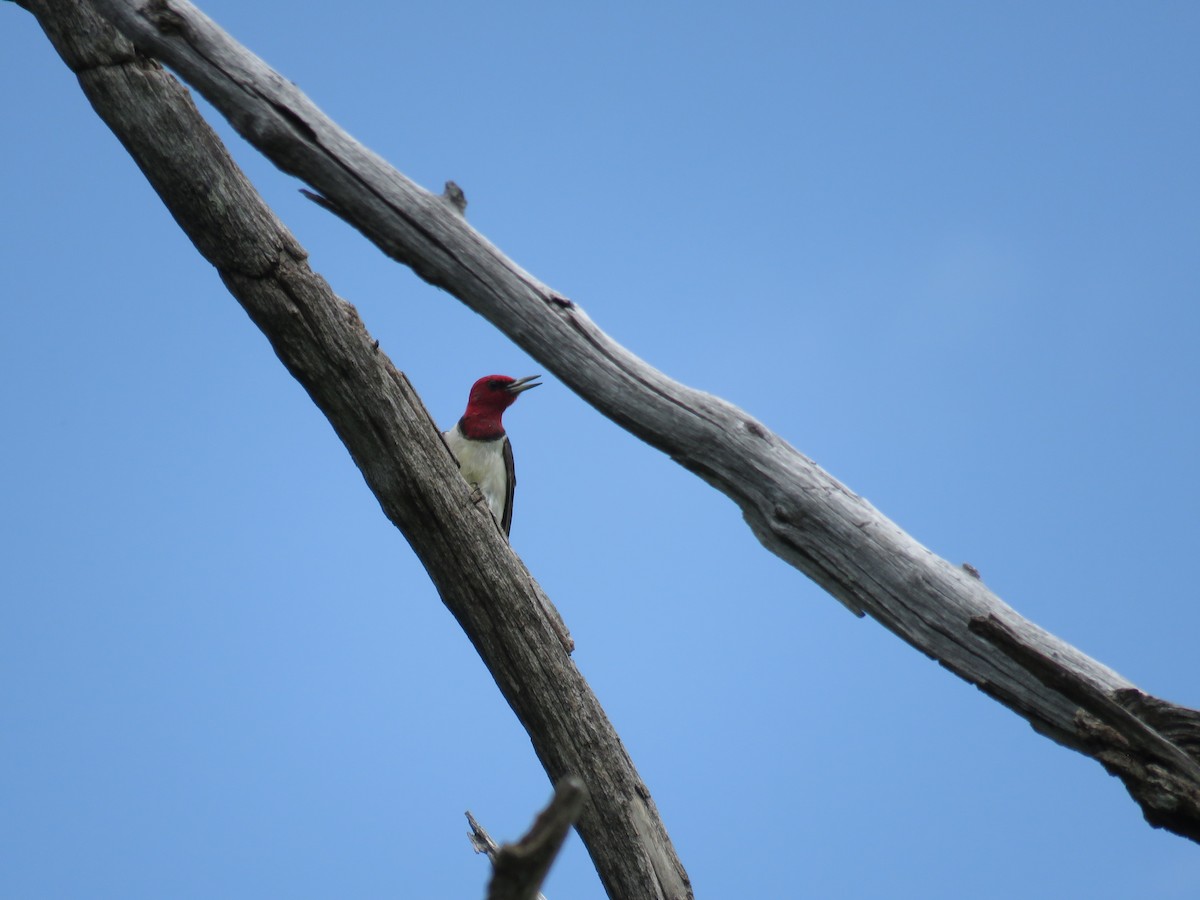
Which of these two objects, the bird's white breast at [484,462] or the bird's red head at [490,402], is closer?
the bird's red head at [490,402]

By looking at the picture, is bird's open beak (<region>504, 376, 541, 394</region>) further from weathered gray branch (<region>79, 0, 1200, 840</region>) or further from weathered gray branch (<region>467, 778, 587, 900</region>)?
weathered gray branch (<region>467, 778, 587, 900</region>)

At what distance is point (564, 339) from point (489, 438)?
3674 millimetres

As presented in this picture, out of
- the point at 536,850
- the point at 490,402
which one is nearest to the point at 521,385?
the point at 490,402

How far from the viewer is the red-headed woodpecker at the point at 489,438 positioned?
258 inches

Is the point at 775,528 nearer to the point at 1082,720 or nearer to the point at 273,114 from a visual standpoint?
the point at 1082,720

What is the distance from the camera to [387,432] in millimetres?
3428

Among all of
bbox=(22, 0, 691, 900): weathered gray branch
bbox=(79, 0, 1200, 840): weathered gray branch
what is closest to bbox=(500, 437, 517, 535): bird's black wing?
bbox=(22, 0, 691, 900): weathered gray branch

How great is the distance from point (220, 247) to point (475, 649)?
152cm

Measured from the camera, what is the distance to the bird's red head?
6.50 metres

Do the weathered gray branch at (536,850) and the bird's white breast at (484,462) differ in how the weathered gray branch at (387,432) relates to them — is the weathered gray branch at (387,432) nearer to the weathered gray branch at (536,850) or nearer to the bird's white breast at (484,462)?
the weathered gray branch at (536,850)

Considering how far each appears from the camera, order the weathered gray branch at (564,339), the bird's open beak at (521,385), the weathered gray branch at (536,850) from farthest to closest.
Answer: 1. the bird's open beak at (521,385)
2. the weathered gray branch at (564,339)
3. the weathered gray branch at (536,850)

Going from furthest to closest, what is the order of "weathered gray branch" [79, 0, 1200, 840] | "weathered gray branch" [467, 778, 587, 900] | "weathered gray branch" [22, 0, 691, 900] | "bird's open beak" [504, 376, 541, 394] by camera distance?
"bird's open beak" [504, 376, 541, 394]
"weathered gray branch" [22, 0, 691, 900]
"weathered gray branch" [79, 0, 1200, 840]
"weathered gray branch" [467, 778, 587, 900]

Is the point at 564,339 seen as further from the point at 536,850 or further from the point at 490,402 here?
the point at 490,402

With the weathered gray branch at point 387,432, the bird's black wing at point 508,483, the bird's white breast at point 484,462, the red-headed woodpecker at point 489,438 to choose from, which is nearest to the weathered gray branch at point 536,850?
the weathered gray branch at point 387,432
